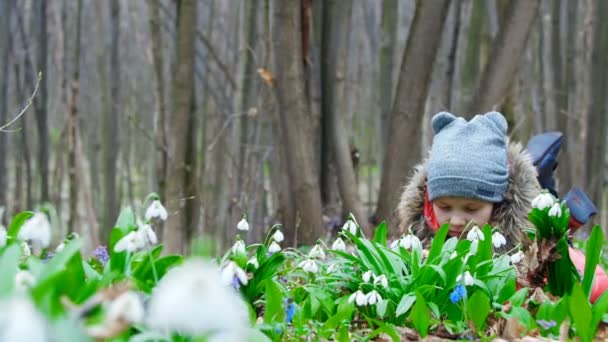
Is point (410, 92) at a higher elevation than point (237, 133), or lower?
higher

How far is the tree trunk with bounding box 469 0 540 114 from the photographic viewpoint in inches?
191

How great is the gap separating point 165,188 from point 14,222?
10.9ft

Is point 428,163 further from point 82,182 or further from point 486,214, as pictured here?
point 82,182

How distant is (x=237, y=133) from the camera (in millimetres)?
7402

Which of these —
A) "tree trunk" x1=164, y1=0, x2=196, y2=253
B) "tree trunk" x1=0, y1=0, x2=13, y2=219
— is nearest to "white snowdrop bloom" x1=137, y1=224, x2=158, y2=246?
"tree trunk" x1=164, y1=0, x2=196, y2=253

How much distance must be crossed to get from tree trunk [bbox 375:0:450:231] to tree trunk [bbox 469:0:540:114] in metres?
0.34

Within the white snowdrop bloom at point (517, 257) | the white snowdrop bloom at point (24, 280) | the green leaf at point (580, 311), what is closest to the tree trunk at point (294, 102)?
the white snowdrop bloom at point (517, 257)

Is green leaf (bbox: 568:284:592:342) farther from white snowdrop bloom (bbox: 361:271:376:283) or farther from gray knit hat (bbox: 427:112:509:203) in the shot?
gray knit hat (bbox: 427:112:509:203)

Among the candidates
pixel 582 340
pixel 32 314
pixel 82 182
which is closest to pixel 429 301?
pixel 582 340

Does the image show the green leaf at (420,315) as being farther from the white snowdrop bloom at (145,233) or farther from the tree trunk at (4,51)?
the tree trunk at (4,51)

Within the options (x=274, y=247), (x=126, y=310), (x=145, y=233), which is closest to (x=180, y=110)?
(x=274, y=247)

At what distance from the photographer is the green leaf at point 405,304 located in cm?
227

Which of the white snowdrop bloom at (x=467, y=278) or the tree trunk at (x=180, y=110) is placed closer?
the white snowdrop bloom at (x=467, y=278)

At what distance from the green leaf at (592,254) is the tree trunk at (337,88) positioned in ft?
8.58
